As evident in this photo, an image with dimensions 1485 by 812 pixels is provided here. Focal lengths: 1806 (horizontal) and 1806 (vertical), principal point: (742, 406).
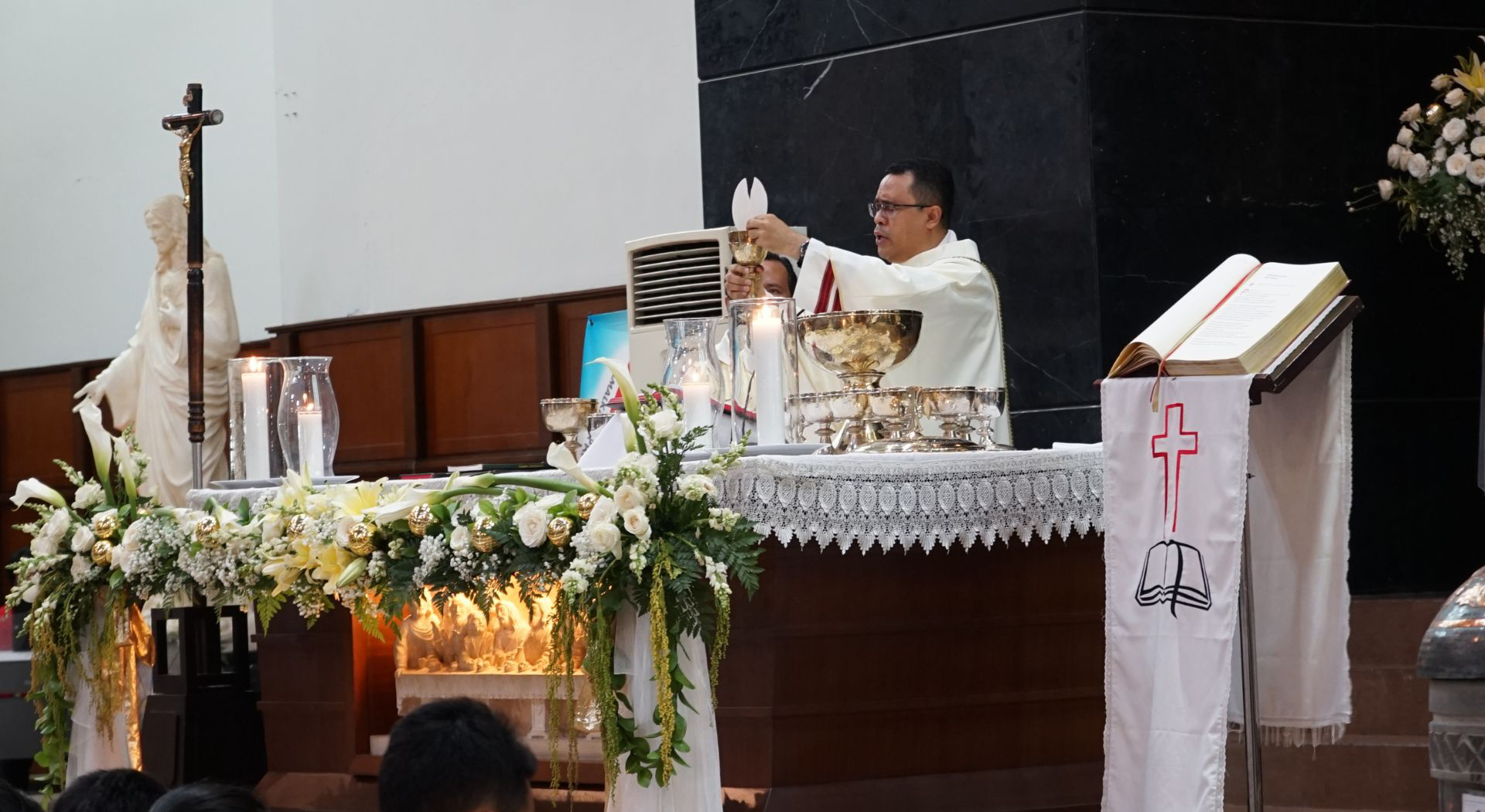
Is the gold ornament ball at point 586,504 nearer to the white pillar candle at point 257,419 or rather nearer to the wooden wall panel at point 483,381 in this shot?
the white pillar candle at point 257,419

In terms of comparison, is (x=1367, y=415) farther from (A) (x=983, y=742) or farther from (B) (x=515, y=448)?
(B) (x=515, y=448)

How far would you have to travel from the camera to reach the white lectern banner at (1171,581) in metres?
3.55

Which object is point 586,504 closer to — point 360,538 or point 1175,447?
point 360,538

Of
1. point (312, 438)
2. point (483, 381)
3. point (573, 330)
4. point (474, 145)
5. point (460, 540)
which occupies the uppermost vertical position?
point (474, 145)

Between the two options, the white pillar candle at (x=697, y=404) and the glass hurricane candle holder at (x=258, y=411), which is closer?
the white pillar candle at (x=697, y=404)

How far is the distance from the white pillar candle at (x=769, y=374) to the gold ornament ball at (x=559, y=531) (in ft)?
1.95

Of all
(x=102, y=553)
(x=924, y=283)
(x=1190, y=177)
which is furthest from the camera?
(x=1190, y=177)

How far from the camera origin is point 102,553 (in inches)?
181

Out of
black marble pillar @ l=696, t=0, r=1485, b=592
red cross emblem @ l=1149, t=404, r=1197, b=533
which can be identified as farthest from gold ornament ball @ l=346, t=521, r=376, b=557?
black marble pillar @ l=696, t=0, r=1485, b=592

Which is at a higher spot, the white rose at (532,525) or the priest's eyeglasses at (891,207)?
the priest's eyeglasses at (891,207)

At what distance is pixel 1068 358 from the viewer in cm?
679

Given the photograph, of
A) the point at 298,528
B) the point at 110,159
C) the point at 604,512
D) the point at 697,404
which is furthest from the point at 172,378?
the point at 604,512

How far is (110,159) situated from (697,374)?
7901mm

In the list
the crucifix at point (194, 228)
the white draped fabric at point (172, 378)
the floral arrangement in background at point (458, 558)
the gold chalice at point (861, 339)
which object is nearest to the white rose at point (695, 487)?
the floral arrangement in background at point (458, 558)
